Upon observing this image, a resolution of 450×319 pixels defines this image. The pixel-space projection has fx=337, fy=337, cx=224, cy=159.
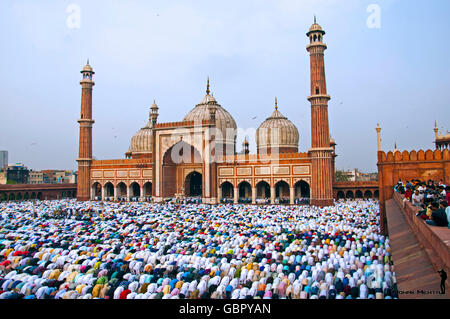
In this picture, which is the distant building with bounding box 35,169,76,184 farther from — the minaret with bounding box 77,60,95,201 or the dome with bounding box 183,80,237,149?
the dome with bounding box 183,80,237,149

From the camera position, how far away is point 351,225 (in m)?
15.2

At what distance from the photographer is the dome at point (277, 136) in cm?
3419

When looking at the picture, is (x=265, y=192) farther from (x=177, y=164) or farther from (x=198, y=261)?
(x=198, y=261)

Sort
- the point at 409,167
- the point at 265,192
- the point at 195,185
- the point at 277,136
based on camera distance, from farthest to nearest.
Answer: the point at 195,185 → the point at 277,136 → the point at 265,192 → the point at 409,167

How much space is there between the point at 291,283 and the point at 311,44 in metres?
22.9

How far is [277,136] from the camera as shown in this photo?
112 ft

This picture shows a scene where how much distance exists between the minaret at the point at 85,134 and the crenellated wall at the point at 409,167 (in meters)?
29.1

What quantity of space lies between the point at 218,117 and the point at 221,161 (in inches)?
277

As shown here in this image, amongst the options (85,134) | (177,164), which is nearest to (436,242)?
(177,164)

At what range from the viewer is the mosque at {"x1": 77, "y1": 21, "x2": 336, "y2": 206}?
2642cm

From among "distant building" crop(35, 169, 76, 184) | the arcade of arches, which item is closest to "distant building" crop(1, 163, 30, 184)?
"distant building" crop(35, 169, 76, 184)

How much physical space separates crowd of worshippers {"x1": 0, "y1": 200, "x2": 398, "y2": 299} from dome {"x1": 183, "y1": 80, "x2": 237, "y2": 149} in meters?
19.9

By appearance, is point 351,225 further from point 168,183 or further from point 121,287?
point 168,183
